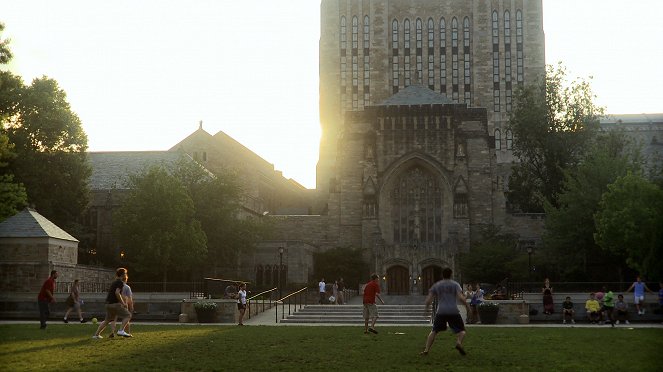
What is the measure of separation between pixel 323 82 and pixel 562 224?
43703 mm

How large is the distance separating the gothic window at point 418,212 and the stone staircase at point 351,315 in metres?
28.8

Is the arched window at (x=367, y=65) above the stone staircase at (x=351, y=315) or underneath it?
above

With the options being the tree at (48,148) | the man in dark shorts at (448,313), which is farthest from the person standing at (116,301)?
the tree at (48,148)

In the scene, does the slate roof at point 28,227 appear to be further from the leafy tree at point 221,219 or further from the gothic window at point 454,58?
the gothic window at point 454,58

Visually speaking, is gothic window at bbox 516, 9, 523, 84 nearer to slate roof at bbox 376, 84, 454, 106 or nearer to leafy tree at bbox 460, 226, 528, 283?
slate roof at bbox 376, 84, 454, 106

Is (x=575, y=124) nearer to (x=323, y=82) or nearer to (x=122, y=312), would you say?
(x=323, y=82)

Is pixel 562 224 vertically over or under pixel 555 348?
over

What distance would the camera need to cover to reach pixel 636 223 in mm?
41969

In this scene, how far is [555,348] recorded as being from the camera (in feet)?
60.6

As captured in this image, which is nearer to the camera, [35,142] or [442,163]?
[35,142]

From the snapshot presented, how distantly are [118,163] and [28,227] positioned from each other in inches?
1125

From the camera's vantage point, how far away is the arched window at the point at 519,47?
298ft

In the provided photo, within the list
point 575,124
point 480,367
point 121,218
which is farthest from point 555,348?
point 575,124

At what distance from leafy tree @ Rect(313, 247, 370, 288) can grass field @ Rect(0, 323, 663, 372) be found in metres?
37.4
